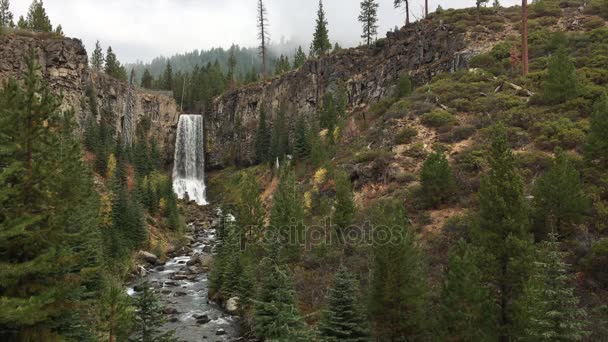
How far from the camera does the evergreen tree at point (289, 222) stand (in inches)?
1267

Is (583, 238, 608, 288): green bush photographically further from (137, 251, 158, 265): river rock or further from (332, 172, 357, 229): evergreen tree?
(137, 251, 158, 265): river rock

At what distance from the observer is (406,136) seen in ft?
126

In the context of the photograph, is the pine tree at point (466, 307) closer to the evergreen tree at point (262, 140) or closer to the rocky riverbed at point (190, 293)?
the rocky riverbed at point (190, 293)

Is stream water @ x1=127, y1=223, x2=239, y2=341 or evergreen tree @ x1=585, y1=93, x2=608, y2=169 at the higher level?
evergreen tree @ x1=585, y1=93, x2=608, y2=169

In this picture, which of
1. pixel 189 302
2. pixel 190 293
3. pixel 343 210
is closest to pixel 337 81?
pixel 343 210

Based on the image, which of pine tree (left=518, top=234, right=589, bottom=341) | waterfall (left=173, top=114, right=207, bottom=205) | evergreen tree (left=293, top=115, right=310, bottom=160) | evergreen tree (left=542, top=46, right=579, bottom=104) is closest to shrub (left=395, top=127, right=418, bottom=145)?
evergreen tree (left=542, top=46, right=579, bottom=104)

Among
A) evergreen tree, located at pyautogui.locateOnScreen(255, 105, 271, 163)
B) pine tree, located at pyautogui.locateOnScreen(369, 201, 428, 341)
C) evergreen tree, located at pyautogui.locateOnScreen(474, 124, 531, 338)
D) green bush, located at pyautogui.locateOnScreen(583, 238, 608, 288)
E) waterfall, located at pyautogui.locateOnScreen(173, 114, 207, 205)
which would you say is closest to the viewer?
evergreen tree, located at pyautogui.locateOnScreen(474, 124, 531, 338)

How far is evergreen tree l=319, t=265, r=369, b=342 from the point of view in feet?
58.4

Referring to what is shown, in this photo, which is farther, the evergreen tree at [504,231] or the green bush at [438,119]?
the green bush at [438,119]

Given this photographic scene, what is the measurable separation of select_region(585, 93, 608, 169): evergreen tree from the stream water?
23.6 meters

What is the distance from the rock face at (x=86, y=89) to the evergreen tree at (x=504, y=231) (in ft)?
180

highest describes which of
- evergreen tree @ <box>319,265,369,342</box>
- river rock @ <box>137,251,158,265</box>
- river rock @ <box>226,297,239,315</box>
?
evergreen tree @ <box>319,265,369,342</box>

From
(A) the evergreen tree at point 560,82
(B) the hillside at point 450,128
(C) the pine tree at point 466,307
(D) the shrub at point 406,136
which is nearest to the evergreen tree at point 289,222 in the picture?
(B) the hillside at point 450,128

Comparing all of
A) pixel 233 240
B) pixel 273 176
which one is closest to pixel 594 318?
pixel 233 240
